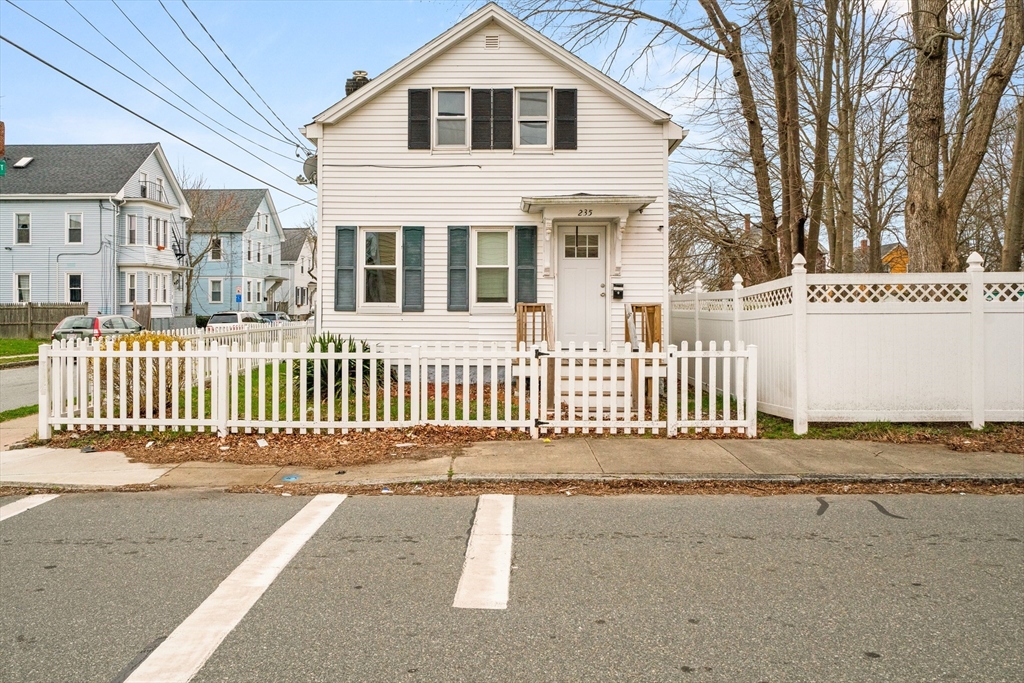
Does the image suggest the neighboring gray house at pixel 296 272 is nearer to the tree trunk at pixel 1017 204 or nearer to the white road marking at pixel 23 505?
the tree trunk at pixel 1017 204

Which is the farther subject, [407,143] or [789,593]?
[407,143]

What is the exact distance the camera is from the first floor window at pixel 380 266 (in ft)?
48.5

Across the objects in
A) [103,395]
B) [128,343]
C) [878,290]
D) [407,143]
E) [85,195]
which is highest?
[85,195]

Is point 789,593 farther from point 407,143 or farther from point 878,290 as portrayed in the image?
point 407,143

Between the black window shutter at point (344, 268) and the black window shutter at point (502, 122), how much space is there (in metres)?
3.34

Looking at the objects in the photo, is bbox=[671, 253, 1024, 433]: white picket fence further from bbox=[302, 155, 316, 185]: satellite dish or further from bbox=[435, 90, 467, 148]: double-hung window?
bbox=[302, 155, 316, 185]: satellite dish

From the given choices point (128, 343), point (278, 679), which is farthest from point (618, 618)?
point (128, 343)

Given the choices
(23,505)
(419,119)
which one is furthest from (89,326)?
(23,505)

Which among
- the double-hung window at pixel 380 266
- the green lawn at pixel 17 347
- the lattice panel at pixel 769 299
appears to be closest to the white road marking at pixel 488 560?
the lattice panel at pixel 769 299

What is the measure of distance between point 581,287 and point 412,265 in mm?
3319

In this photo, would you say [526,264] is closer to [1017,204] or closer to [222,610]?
[222,610]

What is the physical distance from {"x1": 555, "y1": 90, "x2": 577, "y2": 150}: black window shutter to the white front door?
1717 millimetres

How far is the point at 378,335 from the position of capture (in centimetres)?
1478

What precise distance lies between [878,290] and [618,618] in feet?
24.2
